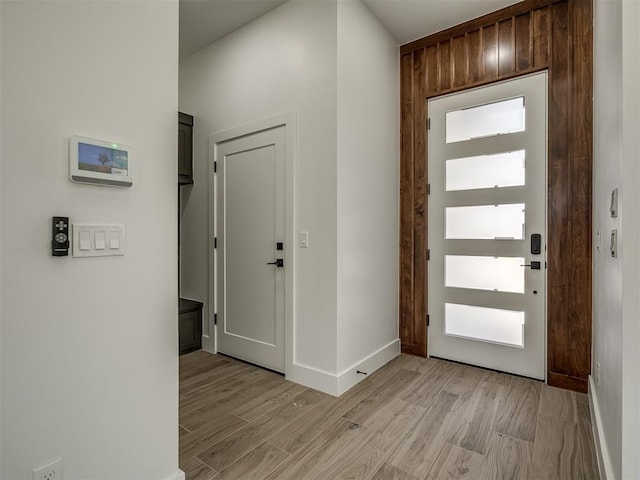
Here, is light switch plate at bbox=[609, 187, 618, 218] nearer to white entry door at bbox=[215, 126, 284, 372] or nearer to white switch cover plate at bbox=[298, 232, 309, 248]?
white switch cover plate at bbox=[298, 232, 309, 248]

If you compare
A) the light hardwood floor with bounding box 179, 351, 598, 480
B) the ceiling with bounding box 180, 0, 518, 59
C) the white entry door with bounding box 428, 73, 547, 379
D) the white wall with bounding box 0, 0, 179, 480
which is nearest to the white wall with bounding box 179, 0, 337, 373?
the ceiling with bounding box 180, 0, 518, 59

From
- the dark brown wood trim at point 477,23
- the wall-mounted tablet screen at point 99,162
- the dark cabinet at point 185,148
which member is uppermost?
the dark brown wood trim at point 477,23

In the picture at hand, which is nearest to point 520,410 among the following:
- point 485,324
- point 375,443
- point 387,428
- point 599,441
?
Answer: point 599,441

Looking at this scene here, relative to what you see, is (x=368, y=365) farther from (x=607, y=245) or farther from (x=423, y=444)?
(x=607, y=245)

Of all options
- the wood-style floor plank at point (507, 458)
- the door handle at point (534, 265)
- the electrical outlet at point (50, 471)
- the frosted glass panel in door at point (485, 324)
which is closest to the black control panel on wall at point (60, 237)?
the electrical outlet at point (50, 471)

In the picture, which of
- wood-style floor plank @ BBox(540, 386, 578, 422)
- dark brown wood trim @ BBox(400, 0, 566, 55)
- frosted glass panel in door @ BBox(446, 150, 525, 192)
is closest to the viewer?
wood-style floor plank @ BBox(540, 386, 578, 422)

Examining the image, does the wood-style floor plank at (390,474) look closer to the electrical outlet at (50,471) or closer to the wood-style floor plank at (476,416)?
the wood-style floor plank at (476,416)

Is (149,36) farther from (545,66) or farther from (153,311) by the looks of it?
(545,66)

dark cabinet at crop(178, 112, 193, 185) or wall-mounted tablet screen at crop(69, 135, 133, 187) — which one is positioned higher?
dark cabinet at crop(178, 112, 193, 185)

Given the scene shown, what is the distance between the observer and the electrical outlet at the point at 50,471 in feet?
3.84

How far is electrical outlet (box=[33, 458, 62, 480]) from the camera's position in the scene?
117 cm

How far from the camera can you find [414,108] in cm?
340

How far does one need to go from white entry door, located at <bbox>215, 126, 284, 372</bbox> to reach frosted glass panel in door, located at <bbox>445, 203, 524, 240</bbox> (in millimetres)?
1558

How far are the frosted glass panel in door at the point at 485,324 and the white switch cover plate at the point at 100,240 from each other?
280cm
